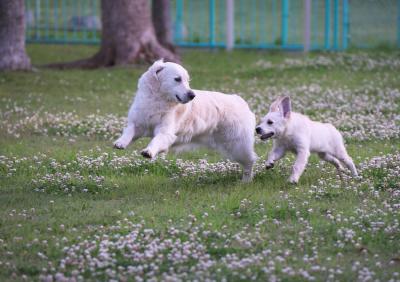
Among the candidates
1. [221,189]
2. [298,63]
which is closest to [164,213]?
[221,189]

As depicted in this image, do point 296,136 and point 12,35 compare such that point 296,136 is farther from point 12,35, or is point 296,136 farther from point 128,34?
point 128,34

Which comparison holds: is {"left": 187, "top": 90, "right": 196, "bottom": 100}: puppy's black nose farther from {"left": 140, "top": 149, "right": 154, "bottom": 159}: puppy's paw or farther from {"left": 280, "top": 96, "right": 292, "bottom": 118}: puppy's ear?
{"left": 280, "top": 96, "right": 292, "bottom": 118}: puppy's ear

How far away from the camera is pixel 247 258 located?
20.0 feet

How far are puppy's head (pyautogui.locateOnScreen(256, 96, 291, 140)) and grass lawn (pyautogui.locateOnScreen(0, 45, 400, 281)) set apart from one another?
0.54 metres

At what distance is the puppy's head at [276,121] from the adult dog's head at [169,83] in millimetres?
898

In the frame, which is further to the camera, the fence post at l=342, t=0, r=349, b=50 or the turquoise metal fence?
the turquoise metal fence

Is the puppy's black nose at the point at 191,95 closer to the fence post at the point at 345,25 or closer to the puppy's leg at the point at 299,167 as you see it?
the puppy's leg at the point at 299,167

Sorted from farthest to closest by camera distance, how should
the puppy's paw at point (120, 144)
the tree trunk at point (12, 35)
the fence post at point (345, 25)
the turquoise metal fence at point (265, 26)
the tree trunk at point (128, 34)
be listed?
1. the turquoise metal fence at point (265, 26)
2. the fence post at point (345, 25)
3. the tree trunk at point (128, 34)
4. the tree trunk at point (12, 35)
5. the puppy's paw at point (120, 144)

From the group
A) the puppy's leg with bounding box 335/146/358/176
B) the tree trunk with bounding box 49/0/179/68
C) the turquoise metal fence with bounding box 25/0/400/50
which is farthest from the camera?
the turquoise metal fence with bounding box 25/0/400/50

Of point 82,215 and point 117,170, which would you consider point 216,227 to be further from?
point 117,170

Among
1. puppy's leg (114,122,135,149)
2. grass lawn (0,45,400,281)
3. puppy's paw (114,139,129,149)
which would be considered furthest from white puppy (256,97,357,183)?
puppy's paw (114,139,129,149)

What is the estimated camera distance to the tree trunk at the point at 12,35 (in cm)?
1702

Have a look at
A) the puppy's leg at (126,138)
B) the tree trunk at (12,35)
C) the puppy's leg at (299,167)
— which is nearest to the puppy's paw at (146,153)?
the puppy's leg at (126,138)

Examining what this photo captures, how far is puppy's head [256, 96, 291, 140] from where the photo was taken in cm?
863
